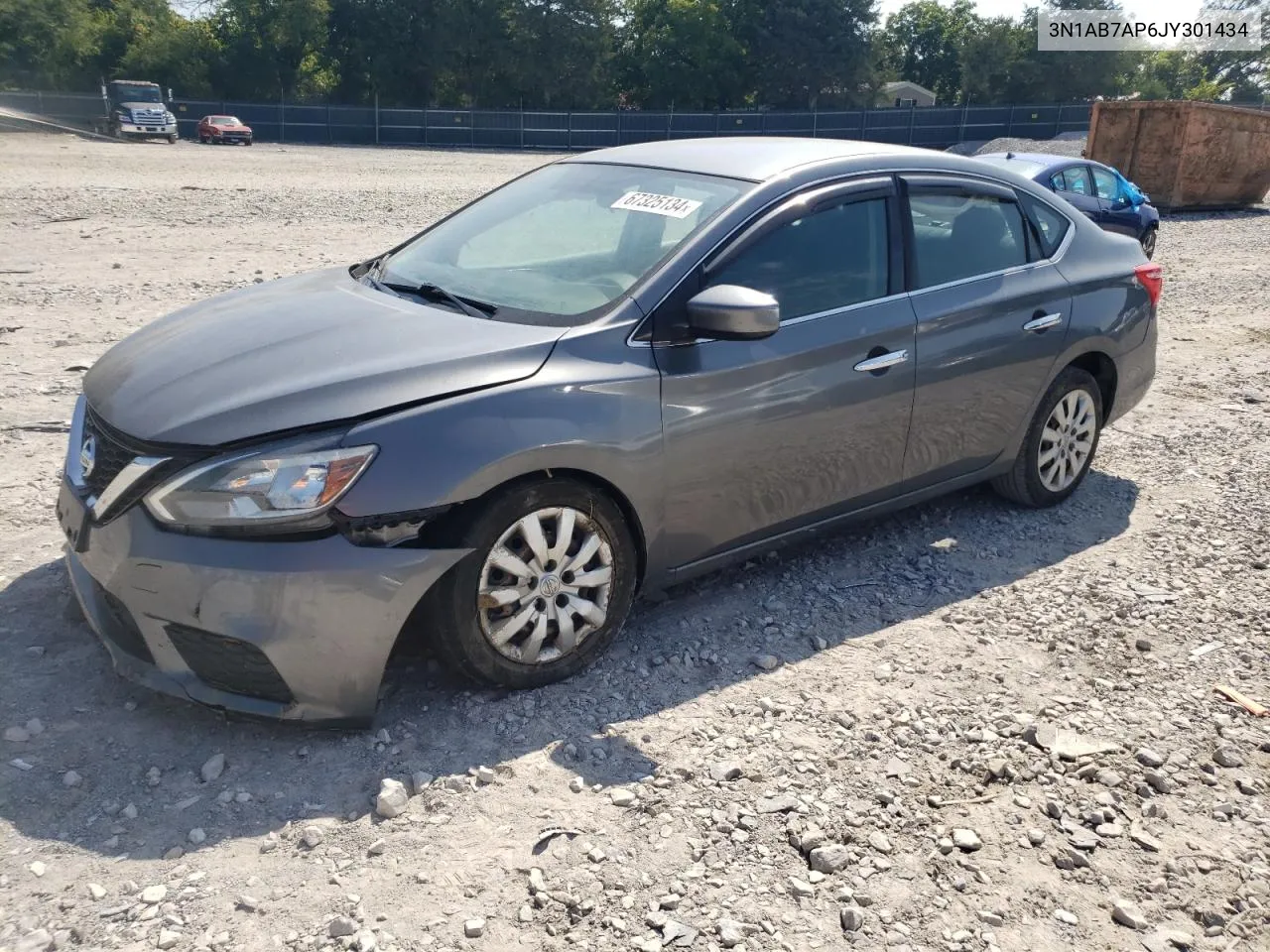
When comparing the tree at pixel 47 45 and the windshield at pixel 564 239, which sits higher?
the tree at pixel 47 45

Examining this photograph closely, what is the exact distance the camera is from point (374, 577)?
318 centimetres

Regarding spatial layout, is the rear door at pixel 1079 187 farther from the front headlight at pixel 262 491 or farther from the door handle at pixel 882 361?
the front headlight at pixel 262 491

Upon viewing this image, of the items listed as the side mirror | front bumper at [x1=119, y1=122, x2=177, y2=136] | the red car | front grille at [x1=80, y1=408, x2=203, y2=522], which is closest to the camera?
front grille at [x1=80, y1=408, x2=203, y2=522]

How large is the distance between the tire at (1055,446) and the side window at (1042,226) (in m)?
0.59

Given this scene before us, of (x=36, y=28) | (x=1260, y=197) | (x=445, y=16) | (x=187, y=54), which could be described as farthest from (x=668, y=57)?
(x=1260, y=197)

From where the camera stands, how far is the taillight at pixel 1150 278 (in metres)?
5.69

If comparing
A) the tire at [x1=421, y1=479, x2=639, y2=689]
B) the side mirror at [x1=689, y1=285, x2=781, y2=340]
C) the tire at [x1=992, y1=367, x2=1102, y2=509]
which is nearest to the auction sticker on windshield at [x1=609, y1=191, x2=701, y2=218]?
the side mirror at [x1=689, y1=285, x2=781, y2=340]

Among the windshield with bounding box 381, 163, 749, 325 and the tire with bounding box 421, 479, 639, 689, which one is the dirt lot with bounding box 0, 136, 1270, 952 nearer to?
the tire with bounding box 421, 479, 639, 689

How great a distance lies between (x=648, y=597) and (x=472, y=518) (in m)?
1.16

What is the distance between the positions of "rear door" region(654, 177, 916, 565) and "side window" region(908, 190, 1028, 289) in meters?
0.16

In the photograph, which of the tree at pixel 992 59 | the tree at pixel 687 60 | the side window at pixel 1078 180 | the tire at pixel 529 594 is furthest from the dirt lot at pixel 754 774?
the tree at pixel 992 59

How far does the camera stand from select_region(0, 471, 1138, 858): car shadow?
121 inches

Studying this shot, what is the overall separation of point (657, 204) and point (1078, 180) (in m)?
13.6

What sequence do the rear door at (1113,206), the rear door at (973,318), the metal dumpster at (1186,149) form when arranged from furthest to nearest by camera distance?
the metal dumpster at (1186,149)
the rear door at (1113,206)
the rear door at (973,318)
